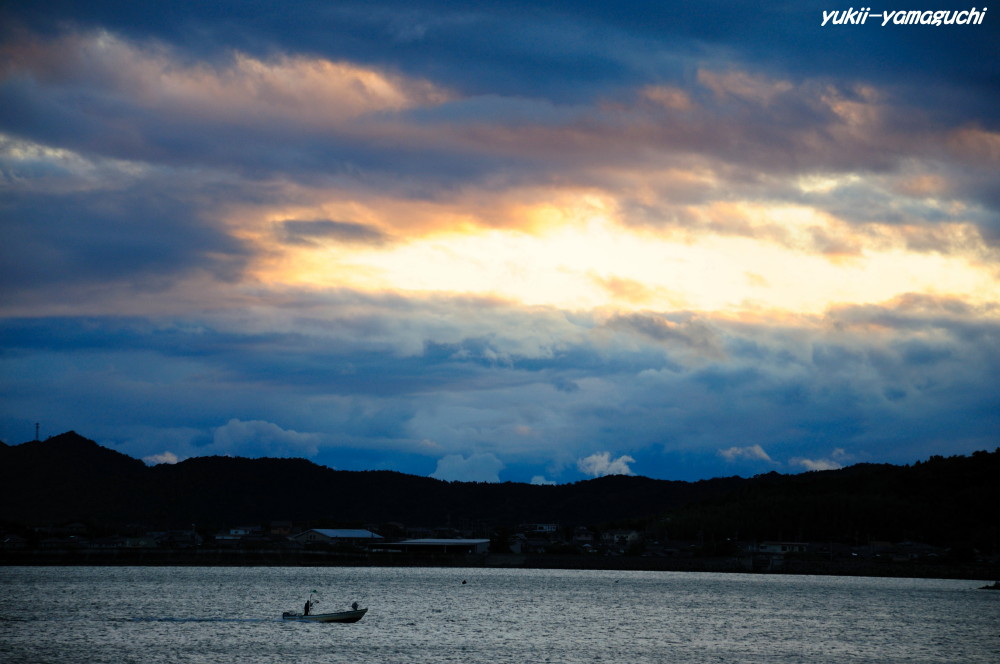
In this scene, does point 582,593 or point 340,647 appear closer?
point 340,647

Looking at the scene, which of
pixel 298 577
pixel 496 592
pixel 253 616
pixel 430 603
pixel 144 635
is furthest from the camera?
pixel 298 577

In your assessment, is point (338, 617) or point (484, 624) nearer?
point (338, 617)

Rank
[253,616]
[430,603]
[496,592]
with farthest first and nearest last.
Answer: [496,592] < [430,603] < [253,616]

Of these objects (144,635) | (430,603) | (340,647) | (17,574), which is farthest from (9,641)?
(17,574)

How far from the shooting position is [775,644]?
77875 millimetres

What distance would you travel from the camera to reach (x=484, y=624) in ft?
292

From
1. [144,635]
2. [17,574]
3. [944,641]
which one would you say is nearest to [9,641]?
[144,635]

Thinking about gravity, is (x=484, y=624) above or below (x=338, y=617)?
below

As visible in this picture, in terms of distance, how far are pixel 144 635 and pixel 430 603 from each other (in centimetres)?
4381

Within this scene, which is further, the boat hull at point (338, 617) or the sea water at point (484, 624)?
the boat hull at point (338, 617)

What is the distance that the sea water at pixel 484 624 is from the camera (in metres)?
69.0

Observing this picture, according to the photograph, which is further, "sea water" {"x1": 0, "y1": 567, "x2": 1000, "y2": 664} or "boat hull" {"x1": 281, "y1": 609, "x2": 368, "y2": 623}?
"boat hull" {"x1": 281, "y1": 609, "x2": 368, "y2": 623}

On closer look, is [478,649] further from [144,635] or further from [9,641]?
A: [9,641]

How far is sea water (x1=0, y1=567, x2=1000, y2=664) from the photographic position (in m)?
69.0
